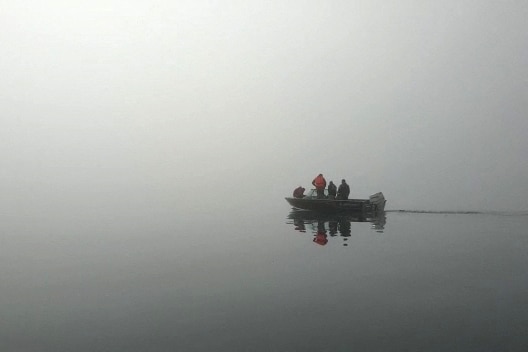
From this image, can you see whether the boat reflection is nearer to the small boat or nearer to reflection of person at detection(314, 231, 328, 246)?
reflection of person at detection(314, 231, 328, 246)

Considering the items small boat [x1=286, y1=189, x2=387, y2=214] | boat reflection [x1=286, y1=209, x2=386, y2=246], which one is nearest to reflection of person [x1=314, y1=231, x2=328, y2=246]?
boat reflection [x1=286, y1=209, x2=386, y2=246]

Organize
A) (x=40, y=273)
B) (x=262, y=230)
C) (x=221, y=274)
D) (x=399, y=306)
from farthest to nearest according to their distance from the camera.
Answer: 1. (x=262, y=230)
2. (x=40, y=273)
3. (x=221, y=274)
4. (x=399, y=306)

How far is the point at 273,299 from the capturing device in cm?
1443

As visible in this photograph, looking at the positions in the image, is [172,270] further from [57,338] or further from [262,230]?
[262,230]

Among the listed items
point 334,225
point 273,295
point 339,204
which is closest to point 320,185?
point 339,204

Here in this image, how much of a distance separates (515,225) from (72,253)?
32449 mm

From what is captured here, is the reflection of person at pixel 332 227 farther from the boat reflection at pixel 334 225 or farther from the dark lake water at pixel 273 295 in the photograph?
the dark lake water at pixel 273 295

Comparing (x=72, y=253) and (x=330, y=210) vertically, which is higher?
(x=330, y=210)

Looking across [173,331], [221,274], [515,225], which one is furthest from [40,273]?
[515,225]

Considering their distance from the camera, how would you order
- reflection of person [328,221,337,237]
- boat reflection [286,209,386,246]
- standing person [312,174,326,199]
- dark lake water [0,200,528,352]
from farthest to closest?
standing person [312,174,326,199]
reflection of person [328,221,337,237]
boat reflection [286,209,386,246]
dark lake water [0,200,528,352]

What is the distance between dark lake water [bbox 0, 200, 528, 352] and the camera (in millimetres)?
10898

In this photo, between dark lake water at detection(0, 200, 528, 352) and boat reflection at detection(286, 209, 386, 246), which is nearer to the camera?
dark lake water at detection(0, 200, 528, 352)

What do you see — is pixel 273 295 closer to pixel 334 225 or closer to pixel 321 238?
pixel 321 238

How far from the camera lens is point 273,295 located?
14.9m
